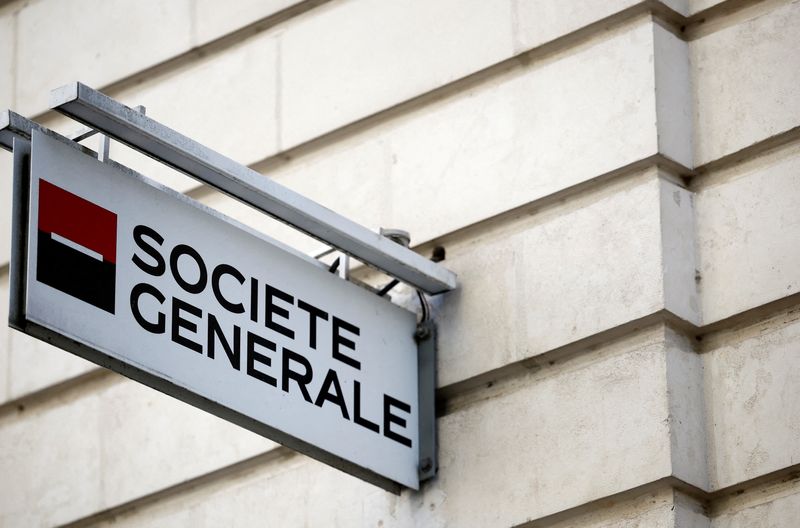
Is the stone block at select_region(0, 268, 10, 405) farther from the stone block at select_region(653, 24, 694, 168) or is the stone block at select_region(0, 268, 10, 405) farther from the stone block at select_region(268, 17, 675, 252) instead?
the stone block at select_region(653, 24, 694, 168)

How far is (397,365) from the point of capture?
5.61 meters

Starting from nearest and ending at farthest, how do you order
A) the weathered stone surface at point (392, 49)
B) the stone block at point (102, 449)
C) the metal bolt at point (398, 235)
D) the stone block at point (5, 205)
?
the metal bolt at point (398, 235)
the weathered stone surface at point (392, 49)
the stone block at point (102, 449)
the stone block at point (5, 205)

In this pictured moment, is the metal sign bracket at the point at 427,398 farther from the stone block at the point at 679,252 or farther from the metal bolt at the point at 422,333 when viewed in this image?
the stone block at the point at 679,252

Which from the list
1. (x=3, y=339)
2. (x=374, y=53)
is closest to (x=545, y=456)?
(x=374, y=53)

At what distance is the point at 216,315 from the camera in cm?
493

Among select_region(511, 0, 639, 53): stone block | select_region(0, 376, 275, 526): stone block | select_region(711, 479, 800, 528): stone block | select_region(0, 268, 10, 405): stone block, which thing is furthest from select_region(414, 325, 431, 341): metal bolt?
select_region(0, 268, 10, 405): stone block

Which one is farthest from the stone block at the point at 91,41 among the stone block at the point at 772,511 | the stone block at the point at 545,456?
the stone block at the point at 772,511

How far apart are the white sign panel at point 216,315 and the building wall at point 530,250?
1.01 ft

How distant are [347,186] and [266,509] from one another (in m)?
1.05

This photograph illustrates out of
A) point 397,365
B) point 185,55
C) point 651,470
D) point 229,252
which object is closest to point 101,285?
point 229,252

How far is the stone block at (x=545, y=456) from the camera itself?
5188 millimetres

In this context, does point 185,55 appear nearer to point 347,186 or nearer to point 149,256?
point 347,186

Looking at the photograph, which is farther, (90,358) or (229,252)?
(229,252)

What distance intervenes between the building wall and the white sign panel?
1.01ft
